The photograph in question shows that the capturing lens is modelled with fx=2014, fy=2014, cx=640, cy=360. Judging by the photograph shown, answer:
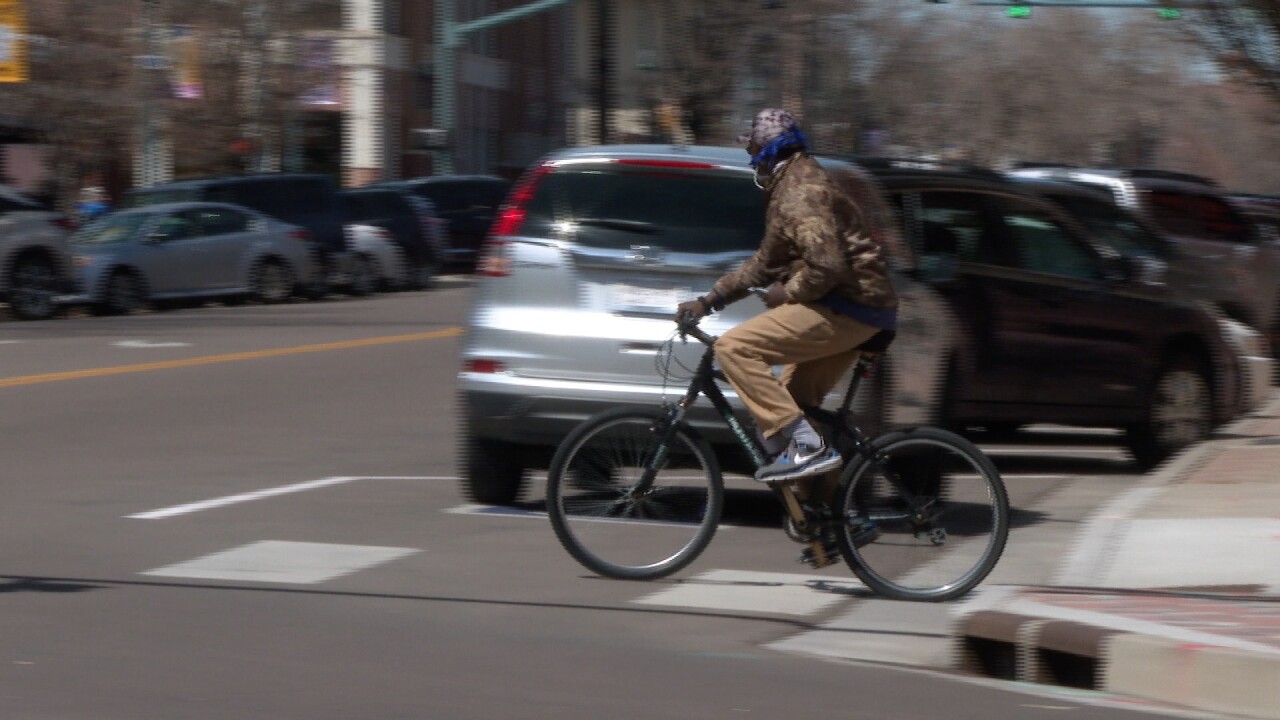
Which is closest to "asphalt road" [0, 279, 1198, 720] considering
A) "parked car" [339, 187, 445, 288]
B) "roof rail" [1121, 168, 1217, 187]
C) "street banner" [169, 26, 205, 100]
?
"roof rail" [1121, 168, 1217, 187]

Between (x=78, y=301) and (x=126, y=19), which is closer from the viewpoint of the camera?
(x=78, y=301)

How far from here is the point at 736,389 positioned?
A: 25.5 feet

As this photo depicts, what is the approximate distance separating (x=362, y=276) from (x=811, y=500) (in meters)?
24.4

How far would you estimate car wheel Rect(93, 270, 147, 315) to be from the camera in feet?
85.2

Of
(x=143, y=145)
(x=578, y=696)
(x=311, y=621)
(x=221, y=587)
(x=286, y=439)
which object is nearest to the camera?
(x=578, y=696)

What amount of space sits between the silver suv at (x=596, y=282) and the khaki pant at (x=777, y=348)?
1.30 m

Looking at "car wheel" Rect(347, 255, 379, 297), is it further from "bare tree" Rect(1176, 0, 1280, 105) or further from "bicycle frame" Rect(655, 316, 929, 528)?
"bicycle frame" Rect(655, 316, 929, 528)

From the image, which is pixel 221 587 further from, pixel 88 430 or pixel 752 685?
pixel 88 430

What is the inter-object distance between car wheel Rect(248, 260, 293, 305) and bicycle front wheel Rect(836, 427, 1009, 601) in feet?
70.9

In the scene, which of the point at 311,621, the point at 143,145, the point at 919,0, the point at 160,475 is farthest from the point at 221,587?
the point at 143,145

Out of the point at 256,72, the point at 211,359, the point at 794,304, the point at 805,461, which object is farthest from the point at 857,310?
the point at 256,72

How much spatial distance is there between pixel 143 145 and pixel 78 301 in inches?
662

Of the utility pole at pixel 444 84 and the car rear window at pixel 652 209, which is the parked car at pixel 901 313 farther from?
the utility pole at pixel 444 84

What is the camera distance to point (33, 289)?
80.9 ft
